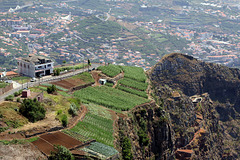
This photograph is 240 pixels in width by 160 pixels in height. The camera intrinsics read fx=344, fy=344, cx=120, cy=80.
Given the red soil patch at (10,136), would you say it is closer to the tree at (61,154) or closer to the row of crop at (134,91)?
the tree at (61,154)

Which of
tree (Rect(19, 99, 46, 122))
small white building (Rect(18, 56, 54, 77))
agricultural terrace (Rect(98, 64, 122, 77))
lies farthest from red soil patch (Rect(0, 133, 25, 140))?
agricultural terrace (Rect(98, 64, 122, 77))

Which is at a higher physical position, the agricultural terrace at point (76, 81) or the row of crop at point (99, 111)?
the row of crop at point (99, 111)

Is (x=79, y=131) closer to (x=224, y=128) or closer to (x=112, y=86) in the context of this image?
(x=112, y=86)

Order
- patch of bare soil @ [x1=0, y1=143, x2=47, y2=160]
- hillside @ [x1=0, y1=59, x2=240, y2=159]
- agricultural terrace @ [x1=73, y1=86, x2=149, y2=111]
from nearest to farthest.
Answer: patch of bare soil @ [x1=0, y1=143, x2=47, y2=160] → hillside @ [x1=0, y1=59, x2=240, y2=159] → agricultural terrace @ [x1=73, y1=86, x2=149, y2=111]

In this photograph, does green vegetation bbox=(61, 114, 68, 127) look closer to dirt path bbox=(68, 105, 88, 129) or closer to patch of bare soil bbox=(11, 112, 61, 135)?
patch of bare soil bbox=(11, 112, 61, 135)

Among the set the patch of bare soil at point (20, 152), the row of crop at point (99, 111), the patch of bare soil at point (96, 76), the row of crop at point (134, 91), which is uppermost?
the patch of bare soil at point (20, 152)

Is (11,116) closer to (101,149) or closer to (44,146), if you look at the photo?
(44,146)

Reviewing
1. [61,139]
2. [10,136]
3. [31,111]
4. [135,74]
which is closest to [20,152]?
[10,136]

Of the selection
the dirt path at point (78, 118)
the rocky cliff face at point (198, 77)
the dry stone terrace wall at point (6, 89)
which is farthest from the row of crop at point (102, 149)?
the rocky cliff face at point (198, 77)
